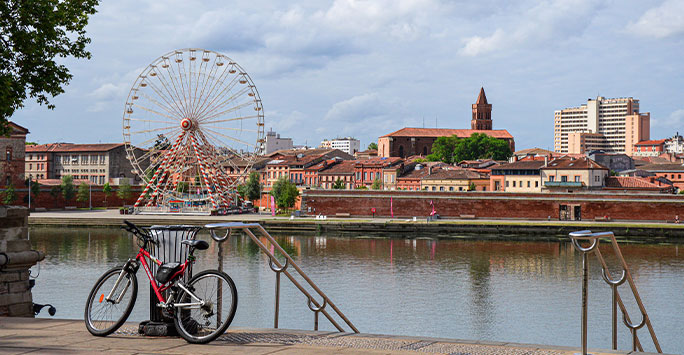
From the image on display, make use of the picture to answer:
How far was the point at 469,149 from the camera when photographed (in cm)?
13412

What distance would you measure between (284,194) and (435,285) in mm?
46326

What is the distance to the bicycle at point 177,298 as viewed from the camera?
8.24 metres

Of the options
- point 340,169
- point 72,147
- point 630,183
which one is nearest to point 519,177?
point 630,183

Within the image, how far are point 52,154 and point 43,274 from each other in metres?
75.1

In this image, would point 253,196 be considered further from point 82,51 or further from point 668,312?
point 82,51

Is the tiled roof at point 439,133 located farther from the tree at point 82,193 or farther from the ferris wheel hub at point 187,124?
the ferris wheel hub at point 187,124

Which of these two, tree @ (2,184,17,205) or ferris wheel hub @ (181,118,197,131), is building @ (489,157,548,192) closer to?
ferris wheel hub @ (181,118,197,131)

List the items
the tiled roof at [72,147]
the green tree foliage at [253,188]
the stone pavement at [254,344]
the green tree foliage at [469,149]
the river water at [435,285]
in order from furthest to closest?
the green tree foliage at [469,149], the tiled roof at [72,147], the green tree foliage at [253,188], the river water at [435,285], the stone pavement at [254,344]

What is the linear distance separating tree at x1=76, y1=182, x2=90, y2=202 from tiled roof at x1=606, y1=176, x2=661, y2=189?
5601cm

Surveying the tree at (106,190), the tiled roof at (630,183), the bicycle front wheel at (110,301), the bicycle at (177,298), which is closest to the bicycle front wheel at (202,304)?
the bicycle at (177,298)

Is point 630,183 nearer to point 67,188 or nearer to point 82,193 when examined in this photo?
point 82,193

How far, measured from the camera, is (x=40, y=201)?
82.0 meters

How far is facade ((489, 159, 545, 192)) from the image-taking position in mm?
85062

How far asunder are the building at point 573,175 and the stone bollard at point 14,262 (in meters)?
68.7
